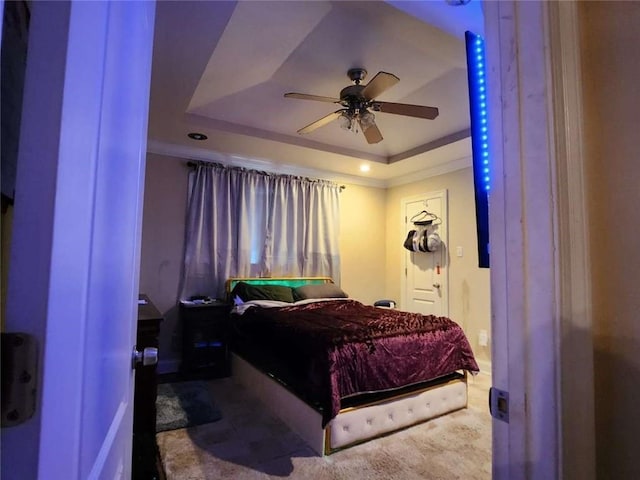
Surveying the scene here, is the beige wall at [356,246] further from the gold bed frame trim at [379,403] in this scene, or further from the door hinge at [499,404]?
the door hinge at [499,404]

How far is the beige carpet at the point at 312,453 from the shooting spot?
1.96 m

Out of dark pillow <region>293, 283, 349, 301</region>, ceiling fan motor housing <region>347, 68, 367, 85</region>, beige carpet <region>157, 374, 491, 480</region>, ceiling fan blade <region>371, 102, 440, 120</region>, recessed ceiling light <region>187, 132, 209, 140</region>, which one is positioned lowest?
beige carpet <region>157, 374, 491, 480</region>

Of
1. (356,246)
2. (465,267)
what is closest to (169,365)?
(356,246)

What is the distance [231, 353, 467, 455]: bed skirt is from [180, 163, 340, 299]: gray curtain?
1500mm

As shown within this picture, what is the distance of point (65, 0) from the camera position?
408 mm

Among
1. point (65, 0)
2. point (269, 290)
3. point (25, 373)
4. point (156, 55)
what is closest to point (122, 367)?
point (25, 373)

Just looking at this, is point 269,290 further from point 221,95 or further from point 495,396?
point 495,396

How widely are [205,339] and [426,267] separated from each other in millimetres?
2925

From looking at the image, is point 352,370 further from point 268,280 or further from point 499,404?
point 268,280

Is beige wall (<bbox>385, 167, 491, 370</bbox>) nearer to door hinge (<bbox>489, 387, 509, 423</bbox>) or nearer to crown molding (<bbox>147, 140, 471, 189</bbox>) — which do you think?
crown molding (<bbox>147, 140, 471, 189</bbox>)

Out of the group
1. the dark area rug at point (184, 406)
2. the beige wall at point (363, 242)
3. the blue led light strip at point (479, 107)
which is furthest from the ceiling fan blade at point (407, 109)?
the dark area rug at point (184, 406)

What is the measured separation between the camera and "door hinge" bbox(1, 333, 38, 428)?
350mm

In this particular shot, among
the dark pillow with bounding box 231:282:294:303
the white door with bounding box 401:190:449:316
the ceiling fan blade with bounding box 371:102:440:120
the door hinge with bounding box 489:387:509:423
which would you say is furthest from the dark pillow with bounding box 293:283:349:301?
the door hinge with bounding box 489:387:509:423

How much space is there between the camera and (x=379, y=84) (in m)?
2.26
